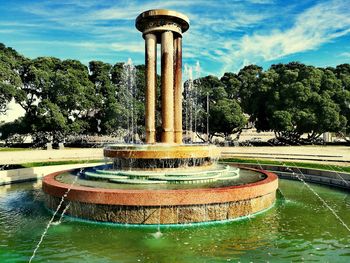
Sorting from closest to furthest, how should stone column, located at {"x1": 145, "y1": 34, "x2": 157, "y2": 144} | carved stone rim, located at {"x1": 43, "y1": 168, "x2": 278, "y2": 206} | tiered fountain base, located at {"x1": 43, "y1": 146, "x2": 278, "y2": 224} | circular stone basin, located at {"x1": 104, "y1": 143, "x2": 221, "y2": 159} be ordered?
carved stone rim, located at {"x1": 43, "y1": 168, "x2": 278, "y2": 206}
tiered fountain base, located at {"x1": 43, "y1": 146, "x2": 278, "y2": 224}
circular stone basin, located at {"x1": 104, "y1": 143, "x2": 221, "y2": 159}
stone column, located at {"x1": 145, "y1": 34, "x2": 157, "y2": 144}

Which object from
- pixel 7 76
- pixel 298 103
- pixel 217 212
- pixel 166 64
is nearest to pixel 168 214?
pixel 217 212

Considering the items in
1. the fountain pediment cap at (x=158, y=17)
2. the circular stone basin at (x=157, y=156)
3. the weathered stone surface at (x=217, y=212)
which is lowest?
the weathered stone surface at (x=217, y=212)

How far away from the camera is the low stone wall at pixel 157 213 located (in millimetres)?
10750

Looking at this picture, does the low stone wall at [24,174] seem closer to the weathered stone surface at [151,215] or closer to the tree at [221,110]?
the weathered stone surface at [151,215]

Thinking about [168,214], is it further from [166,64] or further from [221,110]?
[221,110]

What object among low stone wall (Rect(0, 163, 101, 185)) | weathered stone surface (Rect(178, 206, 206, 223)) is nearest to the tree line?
low stone wall (Rect(0, 163, 101, 185))

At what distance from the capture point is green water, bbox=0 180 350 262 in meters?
8.35

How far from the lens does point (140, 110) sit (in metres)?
48.8

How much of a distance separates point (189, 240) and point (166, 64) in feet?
32.5

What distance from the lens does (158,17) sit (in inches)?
671

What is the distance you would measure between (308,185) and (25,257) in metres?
15.1

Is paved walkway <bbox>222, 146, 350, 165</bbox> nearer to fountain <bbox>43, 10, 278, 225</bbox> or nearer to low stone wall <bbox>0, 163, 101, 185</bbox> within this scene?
fountain <bbox>43, 10, 278, 225</bbox>

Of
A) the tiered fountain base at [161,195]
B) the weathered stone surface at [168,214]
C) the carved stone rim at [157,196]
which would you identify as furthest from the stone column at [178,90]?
the weathered stone surface at [168,214]

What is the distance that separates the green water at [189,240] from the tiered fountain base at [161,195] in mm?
390
